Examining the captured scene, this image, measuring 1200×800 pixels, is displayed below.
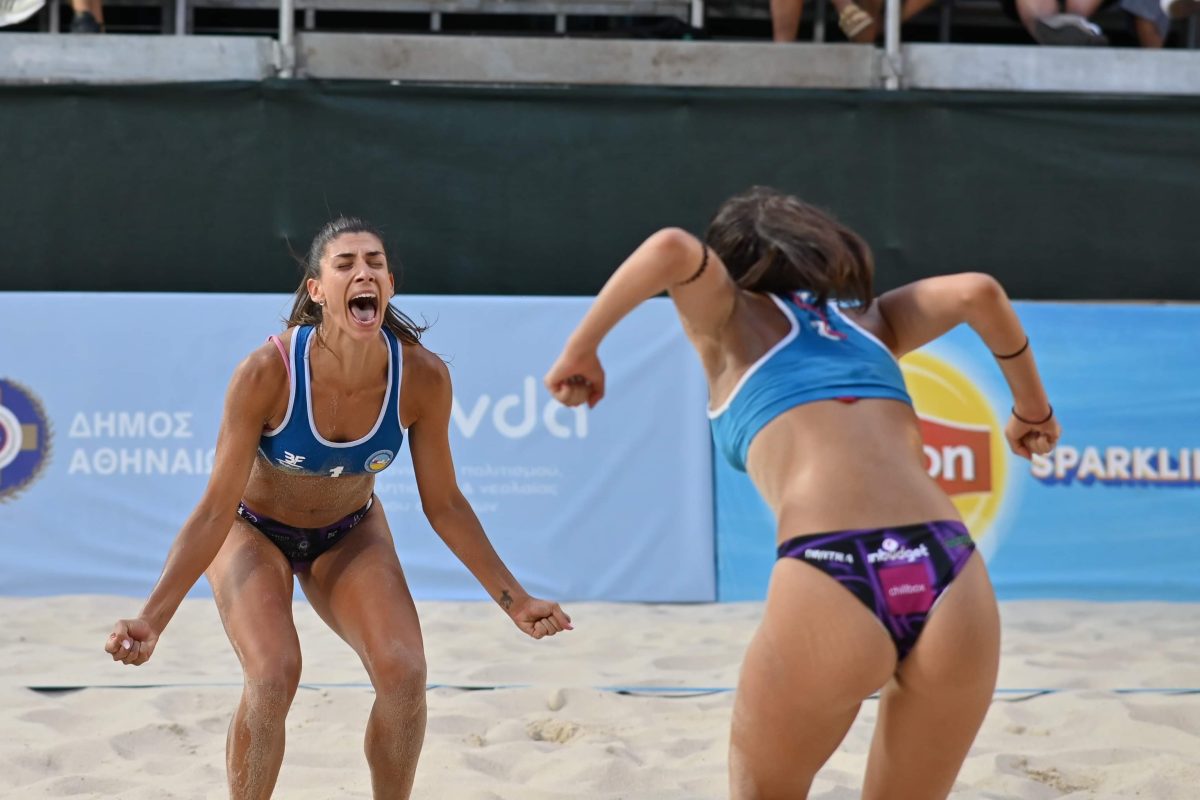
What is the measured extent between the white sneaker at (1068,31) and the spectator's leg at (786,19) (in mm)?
1345

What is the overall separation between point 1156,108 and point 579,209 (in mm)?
3028

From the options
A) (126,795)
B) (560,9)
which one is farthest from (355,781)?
(560,9)

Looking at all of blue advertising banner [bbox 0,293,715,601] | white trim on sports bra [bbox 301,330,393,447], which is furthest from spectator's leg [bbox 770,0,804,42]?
white trim on sports bra [bbox 301,330,393,447]

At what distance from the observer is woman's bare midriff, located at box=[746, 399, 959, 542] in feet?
7.46

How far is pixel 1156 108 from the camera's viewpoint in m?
7.11

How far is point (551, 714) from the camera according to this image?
14.8 feet

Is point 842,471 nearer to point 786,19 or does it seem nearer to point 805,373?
point 805,373

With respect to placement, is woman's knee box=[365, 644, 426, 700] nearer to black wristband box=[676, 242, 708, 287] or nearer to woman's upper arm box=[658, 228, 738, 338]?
woman's upper arm box=[658, 228, 738, 338]

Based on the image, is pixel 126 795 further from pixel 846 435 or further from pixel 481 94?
pixel 481 94

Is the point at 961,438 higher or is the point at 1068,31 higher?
the point at 1068,31

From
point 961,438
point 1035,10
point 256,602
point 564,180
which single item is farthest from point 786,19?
point 256,602

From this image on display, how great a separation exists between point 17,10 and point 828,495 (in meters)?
6.93

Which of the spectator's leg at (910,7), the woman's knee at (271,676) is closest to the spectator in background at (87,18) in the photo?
the spectator's leg at (910,7)

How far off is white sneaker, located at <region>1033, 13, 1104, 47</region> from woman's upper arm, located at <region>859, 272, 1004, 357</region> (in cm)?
564
